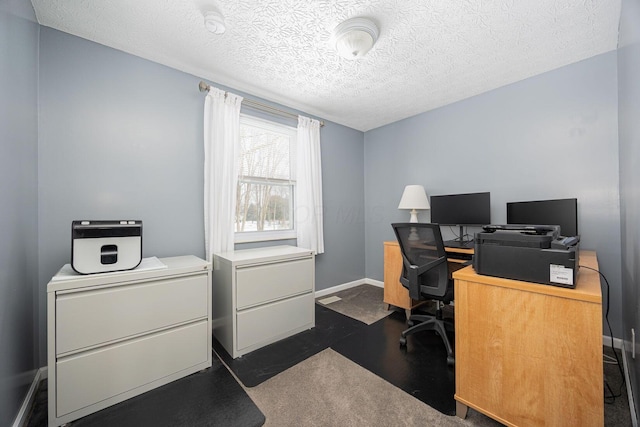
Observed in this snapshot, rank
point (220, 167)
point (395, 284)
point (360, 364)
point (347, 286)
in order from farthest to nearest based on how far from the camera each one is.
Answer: point (347, 286), point (395, 284), point (220, 167), point (360, 364)

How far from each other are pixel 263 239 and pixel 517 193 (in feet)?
9.03

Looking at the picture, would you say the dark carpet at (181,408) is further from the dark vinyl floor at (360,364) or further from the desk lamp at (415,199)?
the desk lamp at (415,199)

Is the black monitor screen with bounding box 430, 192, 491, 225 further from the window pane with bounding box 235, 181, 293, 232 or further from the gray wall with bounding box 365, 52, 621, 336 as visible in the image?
the window pane with bounding box 235, 181, 293, 232

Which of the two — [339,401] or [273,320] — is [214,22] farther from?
[339,401]

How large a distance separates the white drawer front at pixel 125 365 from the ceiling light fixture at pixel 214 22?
6.81 ft

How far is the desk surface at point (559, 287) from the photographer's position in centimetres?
100

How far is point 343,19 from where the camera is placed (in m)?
1.62

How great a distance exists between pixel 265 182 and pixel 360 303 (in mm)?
1916

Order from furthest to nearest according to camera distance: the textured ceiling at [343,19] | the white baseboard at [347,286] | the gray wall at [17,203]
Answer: the white baseboard at [347,286] → the textured ceiling at [343,19] → the gray wall at [17,203]

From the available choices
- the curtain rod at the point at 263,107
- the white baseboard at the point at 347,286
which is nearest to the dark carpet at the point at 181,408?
the white baseboard at the point at 347,286

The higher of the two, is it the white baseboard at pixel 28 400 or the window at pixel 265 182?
the window at pixel 265 182

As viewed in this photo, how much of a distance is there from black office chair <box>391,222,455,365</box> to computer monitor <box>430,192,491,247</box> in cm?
52

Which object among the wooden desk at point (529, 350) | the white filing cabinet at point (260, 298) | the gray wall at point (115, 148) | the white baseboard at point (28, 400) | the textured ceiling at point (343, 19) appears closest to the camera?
the wooden desk at point (529, 350)

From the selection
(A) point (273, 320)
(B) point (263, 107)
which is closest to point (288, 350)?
(A) point (273, 320)
